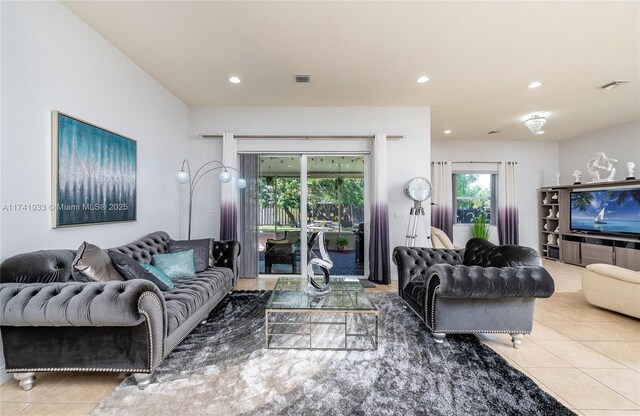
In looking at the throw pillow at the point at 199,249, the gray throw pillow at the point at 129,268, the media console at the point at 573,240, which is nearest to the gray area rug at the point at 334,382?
the gray throw pillow at the point at 129,268

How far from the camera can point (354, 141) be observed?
191 inches

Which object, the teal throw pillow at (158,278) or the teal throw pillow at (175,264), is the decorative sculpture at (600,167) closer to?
the teal throw pillow at (175,264)

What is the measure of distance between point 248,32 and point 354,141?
2.49 m

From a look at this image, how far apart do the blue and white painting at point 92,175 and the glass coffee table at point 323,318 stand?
191 cm

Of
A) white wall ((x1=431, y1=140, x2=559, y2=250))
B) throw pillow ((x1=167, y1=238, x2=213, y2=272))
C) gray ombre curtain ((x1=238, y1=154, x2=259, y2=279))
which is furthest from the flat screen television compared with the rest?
throw pillow ((x1=167, y1=238, x2=213, y2=272))

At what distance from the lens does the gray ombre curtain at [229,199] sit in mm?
4625

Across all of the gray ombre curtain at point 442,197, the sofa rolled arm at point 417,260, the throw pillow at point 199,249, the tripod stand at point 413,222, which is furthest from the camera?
the gray ombre curtain at point 442,197

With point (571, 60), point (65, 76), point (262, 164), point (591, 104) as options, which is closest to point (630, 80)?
point (591, 104)

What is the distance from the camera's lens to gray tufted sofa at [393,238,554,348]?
7.79ft

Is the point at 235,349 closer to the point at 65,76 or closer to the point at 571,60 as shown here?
the point at 65,76

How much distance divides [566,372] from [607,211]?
5237 mm

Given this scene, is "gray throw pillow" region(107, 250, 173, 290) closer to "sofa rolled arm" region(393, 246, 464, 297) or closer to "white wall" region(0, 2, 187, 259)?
"white wall" region(0, 2, 187, 259)

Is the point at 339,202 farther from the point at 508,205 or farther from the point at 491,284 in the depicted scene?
the point at 508,205

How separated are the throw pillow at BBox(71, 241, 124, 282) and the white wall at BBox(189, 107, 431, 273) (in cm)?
254
